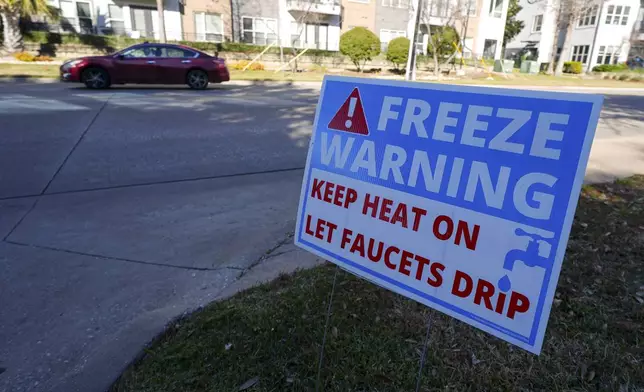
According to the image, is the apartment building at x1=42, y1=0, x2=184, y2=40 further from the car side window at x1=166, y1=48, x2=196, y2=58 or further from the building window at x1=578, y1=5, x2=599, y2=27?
the building window at x1=578, y1=5, x2=599, y2=27

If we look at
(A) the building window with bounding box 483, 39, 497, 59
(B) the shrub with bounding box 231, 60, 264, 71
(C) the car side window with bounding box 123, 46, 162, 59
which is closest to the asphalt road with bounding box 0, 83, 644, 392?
(C) the car side window with bounding box 123, 46, 162, 59

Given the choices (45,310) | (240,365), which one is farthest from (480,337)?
(45,310)

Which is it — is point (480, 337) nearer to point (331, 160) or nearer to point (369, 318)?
point (369, 318)

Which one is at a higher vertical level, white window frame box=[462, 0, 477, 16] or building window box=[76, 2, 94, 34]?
white window frame box=[462, 0, 477, 16]

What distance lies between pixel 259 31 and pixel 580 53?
112 ft

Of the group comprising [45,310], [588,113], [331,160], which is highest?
[588,113]

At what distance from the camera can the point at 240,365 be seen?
8.26 feet

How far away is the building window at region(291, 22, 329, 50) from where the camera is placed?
32.6 meters

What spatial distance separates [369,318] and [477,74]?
115 ft

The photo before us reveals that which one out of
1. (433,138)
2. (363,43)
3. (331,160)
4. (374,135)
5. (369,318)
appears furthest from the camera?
(363,43)

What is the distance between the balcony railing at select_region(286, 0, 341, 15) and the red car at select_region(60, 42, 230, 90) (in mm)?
16683

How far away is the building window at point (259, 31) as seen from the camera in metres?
31.6

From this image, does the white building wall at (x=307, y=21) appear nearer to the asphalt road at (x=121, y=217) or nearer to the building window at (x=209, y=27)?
the building window at (x=209, y=27)

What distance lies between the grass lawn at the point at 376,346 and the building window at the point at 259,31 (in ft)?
103
